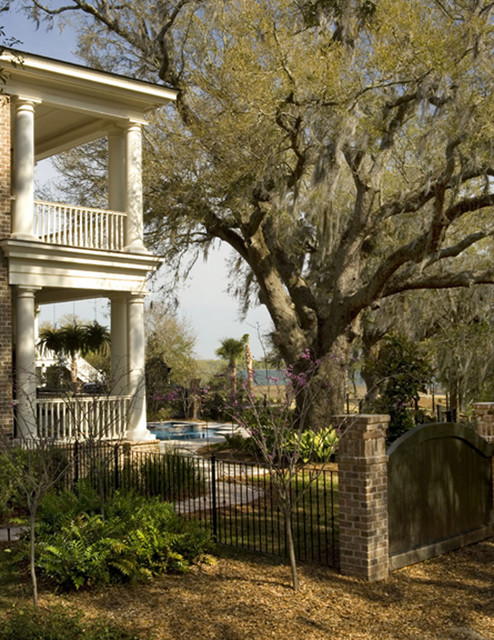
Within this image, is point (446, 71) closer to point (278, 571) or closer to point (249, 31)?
point (249, 31)

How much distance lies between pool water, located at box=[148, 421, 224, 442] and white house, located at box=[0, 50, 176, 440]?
9599 millimetres

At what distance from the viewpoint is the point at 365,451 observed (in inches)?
Result: 324

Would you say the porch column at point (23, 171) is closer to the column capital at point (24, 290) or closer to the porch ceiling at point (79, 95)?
the porch ceiling at point (79, 95)

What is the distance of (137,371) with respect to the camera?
15.9m

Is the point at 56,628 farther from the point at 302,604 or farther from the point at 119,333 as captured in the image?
the point at 119,333

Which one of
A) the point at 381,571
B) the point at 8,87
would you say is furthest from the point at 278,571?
the point at 8,87

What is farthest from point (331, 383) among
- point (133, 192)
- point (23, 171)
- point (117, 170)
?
point (23, 171)

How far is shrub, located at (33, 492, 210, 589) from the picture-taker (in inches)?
316

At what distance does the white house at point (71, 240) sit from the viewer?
14.3 meters

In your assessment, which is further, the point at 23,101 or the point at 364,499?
the point at 23,101

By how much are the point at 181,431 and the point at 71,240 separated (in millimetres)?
13107

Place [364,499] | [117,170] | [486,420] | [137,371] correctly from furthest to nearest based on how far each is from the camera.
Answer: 1. [117,170]
2. [137,371]
3. [486,420]
4. [364,499]

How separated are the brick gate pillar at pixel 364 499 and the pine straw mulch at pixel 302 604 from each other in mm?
200

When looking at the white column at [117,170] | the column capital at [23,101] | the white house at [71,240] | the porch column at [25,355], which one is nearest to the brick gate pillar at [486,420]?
the white house at [71,240]
